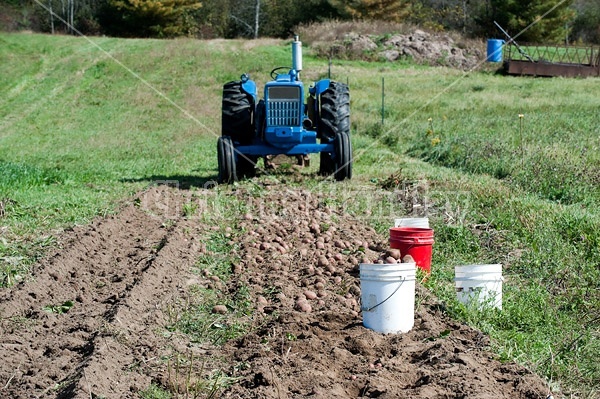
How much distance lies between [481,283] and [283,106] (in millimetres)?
6878

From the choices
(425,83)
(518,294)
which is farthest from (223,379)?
(425,83)

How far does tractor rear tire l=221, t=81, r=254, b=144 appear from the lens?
1338 centimetres

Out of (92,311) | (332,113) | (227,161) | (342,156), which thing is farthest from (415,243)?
(332,113)

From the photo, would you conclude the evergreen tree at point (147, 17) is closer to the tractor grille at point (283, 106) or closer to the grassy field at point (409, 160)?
the grassy field at point (409, 160)

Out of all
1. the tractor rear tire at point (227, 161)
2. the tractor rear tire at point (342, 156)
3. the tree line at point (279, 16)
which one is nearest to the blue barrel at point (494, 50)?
the tree line at point (279, 16)

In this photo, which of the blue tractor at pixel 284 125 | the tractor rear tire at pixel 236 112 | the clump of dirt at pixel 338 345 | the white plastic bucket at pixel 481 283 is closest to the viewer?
the clump of dirt at pixel 338 345

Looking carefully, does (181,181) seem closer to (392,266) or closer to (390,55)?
(392,266)

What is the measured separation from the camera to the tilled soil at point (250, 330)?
5.02 m

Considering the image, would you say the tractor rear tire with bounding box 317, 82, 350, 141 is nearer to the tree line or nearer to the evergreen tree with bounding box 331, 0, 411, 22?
the tree line

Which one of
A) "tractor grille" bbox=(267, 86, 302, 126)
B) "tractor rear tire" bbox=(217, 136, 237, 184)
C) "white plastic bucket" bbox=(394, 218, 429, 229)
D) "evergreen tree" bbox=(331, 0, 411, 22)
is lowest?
"tractor rear tire" bbox=(217, 136, 237, 184)

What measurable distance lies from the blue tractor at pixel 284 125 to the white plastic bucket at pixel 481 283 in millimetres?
6263

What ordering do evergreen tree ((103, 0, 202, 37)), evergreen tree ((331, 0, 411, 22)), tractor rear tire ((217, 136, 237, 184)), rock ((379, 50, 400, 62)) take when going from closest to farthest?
tractor rear tire ((217, 136, 237, 184)) < rock ((379, 50, 400, 62)) < evergreen tree ((103, 0, 202, 37)) < evergreen tree ((331, 0, 411, 22))

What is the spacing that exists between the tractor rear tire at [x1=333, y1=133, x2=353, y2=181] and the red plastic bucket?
5.29 meters

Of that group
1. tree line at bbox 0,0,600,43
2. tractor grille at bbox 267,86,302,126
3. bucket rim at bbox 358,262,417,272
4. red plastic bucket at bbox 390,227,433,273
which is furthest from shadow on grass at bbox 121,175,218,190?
tree line at bbox 0,0,600,43
